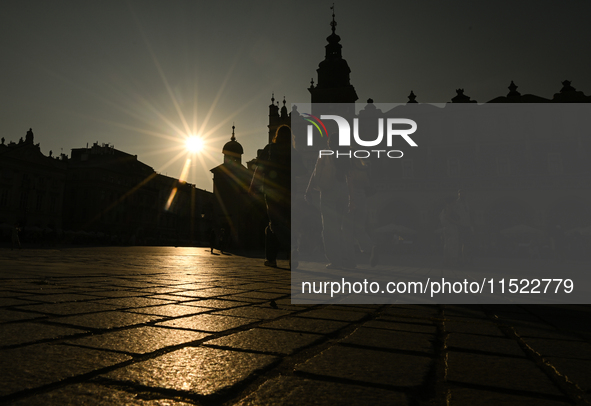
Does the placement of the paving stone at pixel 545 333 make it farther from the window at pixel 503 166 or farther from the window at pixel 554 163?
the window at pixel 554 163

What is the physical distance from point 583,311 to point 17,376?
4.16m

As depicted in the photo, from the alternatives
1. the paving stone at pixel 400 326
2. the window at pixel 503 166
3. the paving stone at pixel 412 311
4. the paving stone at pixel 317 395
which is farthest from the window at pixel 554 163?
the paving stone at pixel 317 395

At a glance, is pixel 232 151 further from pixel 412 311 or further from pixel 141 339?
pixel 141 339

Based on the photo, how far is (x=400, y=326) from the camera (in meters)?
2.34

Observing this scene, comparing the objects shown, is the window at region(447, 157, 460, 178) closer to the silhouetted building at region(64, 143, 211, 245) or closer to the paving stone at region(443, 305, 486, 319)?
the paving stone at region(443, 305, 486, 319)

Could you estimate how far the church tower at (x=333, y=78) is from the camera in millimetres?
32750

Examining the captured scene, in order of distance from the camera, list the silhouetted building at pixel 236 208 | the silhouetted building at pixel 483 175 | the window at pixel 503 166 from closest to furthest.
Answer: the silhouetted building at pixel 483 175
the window at pixel 503 166
the silhouetted building at pixel 236 208

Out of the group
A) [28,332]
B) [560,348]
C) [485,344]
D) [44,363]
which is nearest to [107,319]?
[28,332]

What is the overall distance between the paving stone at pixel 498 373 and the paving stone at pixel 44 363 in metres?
1.25

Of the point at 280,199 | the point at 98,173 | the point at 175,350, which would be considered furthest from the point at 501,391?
the point at 98,173

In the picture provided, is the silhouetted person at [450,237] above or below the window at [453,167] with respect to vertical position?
below

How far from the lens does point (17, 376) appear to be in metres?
1.15

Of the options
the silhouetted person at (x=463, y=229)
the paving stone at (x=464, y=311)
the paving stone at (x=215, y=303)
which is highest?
the silhouetted person at (x=463, y=229)

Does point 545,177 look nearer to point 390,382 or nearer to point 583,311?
point 583,311
